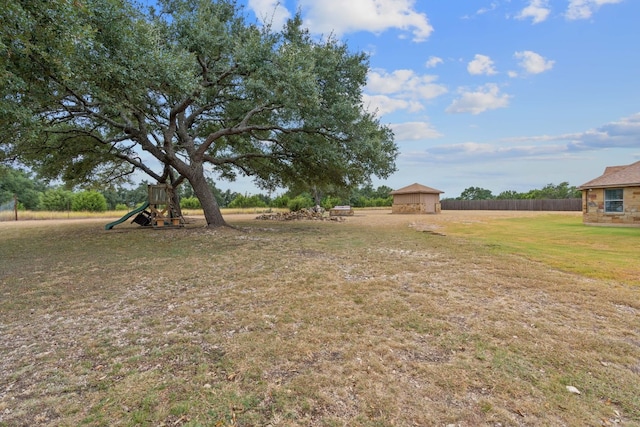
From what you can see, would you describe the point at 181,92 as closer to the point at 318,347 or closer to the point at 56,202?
the point at 318,347

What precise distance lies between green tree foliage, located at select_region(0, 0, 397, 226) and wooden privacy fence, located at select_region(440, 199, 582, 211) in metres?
27.8

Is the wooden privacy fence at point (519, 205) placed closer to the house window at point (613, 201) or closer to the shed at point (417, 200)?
the shed at point (417, 200)

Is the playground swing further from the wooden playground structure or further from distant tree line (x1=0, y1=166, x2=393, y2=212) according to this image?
distant tree line (x1=0, y1=166, x2=393, y2=212)

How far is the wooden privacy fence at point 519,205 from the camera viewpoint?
29953mm

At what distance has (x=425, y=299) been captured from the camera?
388 centimetres

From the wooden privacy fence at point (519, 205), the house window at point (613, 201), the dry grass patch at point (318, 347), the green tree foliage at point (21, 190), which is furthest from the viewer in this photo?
the green tree foliage at point (21, 190)

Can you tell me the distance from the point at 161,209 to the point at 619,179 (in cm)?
1885

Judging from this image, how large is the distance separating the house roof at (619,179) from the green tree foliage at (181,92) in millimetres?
9585

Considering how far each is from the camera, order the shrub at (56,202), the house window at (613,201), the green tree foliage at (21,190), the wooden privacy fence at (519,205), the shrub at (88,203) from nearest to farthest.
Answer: the house window at (613,201) < the shrub at (88,203) < the shrub at (56,202) < the wooden privacy fence at (519,205) < the green tree foliage at (21,190)

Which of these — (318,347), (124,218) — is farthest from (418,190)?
(318,347)

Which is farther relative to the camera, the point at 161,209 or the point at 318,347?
the point at 161,209

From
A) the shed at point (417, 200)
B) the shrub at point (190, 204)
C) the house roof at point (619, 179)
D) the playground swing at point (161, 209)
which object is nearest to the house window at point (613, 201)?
the house roof at point (619, 179)

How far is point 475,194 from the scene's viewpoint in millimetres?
48281

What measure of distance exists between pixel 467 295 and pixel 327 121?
22.8 ft
